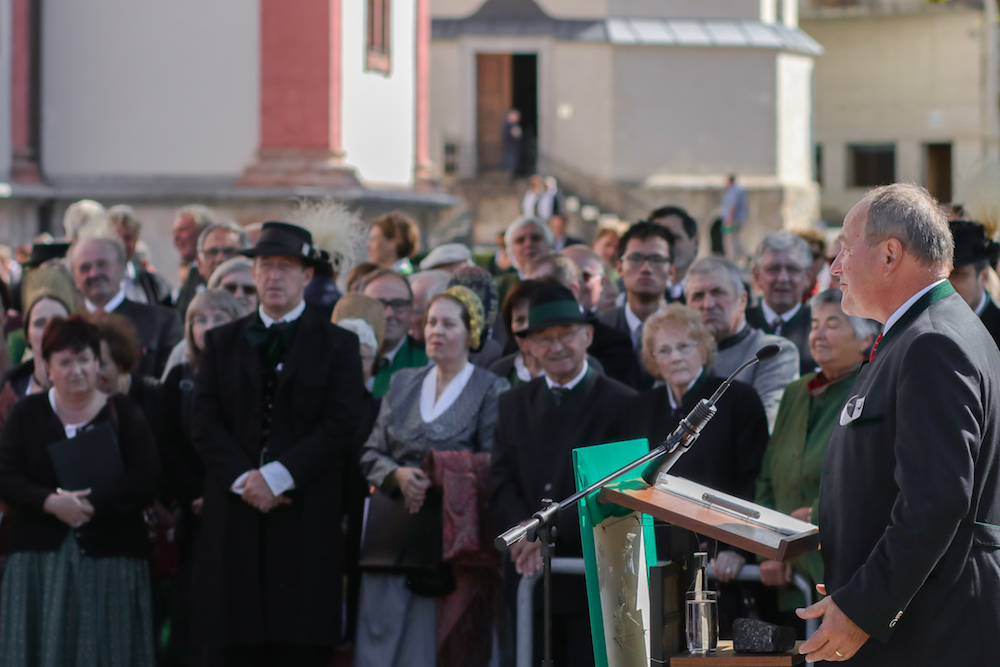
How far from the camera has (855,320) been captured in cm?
556

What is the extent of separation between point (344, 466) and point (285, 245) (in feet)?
3.51

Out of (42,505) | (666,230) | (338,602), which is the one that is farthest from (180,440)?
(666,230)

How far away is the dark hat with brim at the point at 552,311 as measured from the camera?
18.8 feet

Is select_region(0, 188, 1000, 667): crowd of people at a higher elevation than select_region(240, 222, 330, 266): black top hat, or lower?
lower

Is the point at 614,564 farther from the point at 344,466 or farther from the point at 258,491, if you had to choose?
the point at 344,466

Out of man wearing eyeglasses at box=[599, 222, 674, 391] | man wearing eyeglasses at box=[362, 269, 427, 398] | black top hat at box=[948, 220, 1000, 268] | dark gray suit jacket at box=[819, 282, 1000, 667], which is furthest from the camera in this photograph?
man wearing eyeglasses at box=[599, 222, 674, 391]

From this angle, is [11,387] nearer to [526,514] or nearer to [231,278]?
[231,278]

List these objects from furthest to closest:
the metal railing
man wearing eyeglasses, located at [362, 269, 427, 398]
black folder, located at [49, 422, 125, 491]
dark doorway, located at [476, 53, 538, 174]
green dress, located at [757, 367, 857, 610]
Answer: dark doorway, located at [476, 53, 538, 174]
man wearing eyeglasses, located at [362, 269, 427, 398]
black folder, located at [49, 422, 125, 491]
green dress, located at [757, 367, 857, 610]
the metal railing

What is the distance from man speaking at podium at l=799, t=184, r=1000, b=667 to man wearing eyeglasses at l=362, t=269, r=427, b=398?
151 inches

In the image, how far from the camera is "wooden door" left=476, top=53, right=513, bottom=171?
30.8 m

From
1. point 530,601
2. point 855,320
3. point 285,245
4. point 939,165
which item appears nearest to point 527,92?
point 939,165

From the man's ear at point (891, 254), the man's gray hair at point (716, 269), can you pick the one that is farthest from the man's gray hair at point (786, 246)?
the man's ear at point (891, 254)

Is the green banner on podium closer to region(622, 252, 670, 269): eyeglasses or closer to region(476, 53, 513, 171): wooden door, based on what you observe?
region(622, 252, 670, 269): eyeglasses

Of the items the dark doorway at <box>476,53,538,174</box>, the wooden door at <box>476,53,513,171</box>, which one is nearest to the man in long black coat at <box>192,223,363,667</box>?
the dark doorway at <box>476,53,538,174</box>
